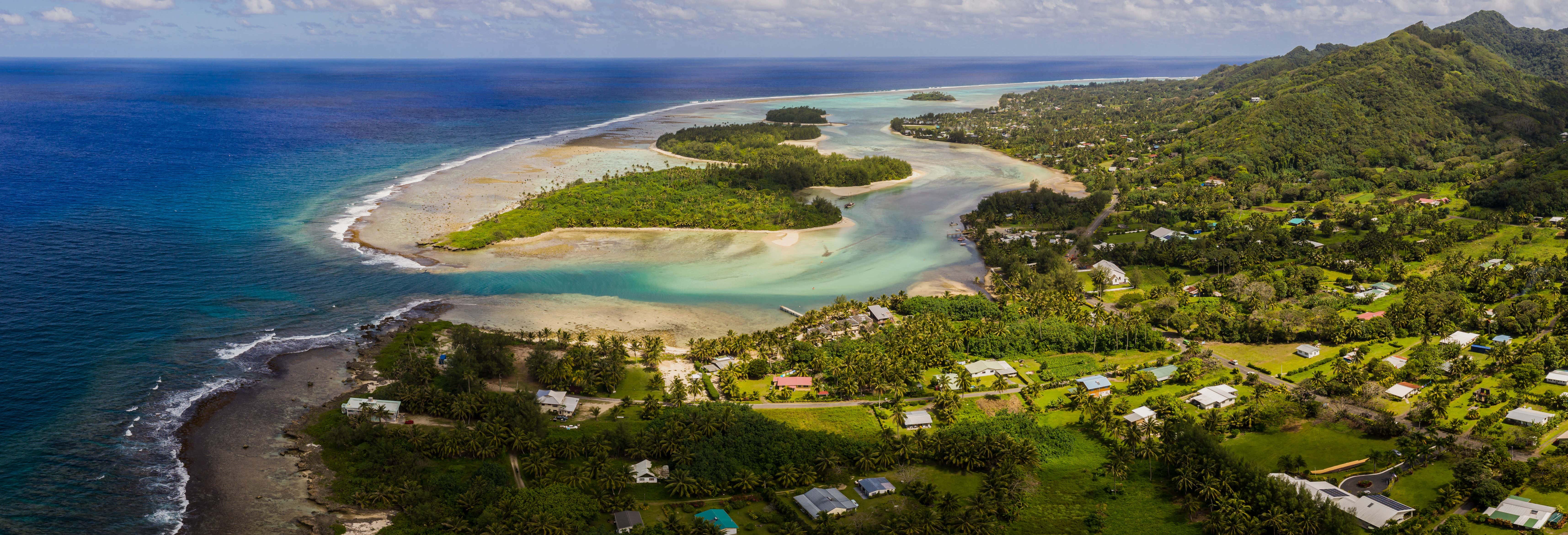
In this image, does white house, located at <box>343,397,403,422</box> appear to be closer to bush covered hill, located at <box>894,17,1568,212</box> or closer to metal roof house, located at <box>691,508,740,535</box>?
metal roof house, located at <box>691,508,740,535</box>

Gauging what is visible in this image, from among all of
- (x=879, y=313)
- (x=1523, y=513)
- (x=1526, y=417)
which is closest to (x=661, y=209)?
(x=879, y=313)

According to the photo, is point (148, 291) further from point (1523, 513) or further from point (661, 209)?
point (1523, 513)

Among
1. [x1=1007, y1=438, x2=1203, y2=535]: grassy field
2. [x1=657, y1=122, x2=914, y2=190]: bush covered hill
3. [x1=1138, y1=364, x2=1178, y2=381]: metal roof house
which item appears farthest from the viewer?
[x1=657, y1=122, x2=914, y2=190]: bush covered hill

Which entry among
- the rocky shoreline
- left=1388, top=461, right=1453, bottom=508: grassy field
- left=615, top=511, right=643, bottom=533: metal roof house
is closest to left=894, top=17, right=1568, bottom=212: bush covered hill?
left=1388, top=461, right=1453, bottom=508: grassy field

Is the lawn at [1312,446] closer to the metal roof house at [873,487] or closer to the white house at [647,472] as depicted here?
the metal roof house at [873,487]

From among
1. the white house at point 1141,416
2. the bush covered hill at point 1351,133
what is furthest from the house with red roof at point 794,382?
the bush covered hill at point 1351,133

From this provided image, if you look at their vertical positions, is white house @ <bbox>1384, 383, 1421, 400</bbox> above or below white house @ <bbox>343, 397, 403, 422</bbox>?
above

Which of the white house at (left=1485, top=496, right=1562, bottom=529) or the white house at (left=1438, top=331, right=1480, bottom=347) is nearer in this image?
the white house at (left=1485, top=496, right=1562, bottom=529)

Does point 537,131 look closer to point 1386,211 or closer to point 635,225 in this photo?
point 635,225
